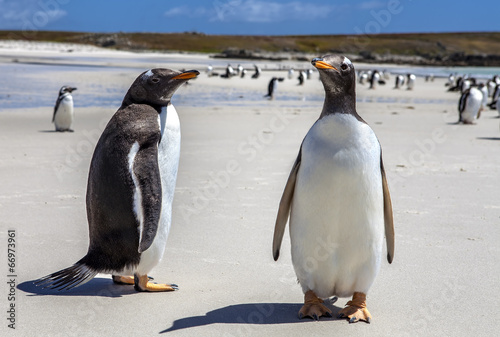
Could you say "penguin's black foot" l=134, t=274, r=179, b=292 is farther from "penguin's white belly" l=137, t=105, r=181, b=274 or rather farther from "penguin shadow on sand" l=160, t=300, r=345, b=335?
"penguin shadow on sand" l=160, t=300, r=345, b=335

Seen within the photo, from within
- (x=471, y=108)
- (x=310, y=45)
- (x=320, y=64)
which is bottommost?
(x=320, y=64)

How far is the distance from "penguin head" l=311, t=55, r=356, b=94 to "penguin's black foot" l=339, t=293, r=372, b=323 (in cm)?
110

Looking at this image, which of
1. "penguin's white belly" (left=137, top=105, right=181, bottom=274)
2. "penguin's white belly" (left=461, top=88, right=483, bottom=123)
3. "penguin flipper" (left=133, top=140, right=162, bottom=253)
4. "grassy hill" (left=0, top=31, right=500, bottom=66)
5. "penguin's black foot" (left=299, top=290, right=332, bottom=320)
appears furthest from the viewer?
"grassy hill" (left=0, top=31, right=500, bottom=66)

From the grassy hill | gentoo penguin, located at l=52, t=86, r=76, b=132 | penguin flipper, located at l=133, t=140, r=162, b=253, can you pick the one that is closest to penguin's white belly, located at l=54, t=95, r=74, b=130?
gentoo penguin, located at l=52, t=86, r=76, b=132

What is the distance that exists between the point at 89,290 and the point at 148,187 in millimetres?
801

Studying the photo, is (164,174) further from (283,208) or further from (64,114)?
(64,114)

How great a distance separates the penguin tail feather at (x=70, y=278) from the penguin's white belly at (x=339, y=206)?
48.5 inches

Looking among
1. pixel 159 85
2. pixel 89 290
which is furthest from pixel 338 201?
pixel 89 290

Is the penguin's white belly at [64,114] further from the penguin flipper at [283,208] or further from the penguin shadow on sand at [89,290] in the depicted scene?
the penguin flipper at [283,208]

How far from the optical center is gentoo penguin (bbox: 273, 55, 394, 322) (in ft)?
10.5

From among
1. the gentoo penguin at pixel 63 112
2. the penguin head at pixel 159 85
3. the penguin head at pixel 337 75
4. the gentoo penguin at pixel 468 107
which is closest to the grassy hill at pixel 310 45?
the gentoo penguin at pixel 468 107

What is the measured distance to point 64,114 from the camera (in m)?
11.6

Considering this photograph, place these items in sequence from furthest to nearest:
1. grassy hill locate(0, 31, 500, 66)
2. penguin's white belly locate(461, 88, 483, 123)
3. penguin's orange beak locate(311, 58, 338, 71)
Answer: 1. grassy hill locate(0, 31, 500, 66)
2. penguin's white belly locate(461, 88, 483, 123)
3. penguin's orange beak locate(311, 58, 338, 71)

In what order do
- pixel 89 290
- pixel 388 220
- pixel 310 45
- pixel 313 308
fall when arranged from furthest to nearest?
1. pixel 310 45
2. pixel 89 290
3. pixel 388 220
4. pixel 313 308
